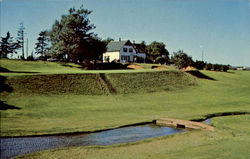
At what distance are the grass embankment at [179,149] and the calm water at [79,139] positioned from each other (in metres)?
1.16

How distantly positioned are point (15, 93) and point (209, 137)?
20985mm

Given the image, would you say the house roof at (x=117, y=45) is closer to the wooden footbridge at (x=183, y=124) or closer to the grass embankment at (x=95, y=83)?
the grass embankment at (x=95, y=83)

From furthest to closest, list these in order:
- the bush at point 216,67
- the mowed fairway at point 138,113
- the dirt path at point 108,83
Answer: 1. the bush at point 216,67
2. the dirt path at point 108,83
3. the mowed fairway at point 138,113

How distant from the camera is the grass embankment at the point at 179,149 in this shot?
13.5m

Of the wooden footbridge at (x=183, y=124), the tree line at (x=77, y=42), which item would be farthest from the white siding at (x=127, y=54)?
the wooden footbridge at (x=183, y=124)

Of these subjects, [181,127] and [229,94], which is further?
[229,94]

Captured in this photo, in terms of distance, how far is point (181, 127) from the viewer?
21344 mm

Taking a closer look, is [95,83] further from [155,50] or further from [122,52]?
[155,50]

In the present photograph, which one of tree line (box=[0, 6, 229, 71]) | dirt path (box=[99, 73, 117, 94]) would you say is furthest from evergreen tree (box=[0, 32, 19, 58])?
dirt path (box=[99, 73, 117, 94])

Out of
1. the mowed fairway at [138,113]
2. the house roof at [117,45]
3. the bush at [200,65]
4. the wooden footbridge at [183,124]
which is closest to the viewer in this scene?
the mowed fairway at [138,113]

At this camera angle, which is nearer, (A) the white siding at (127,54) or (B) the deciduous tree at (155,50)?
(A) the white siding at (127,54)


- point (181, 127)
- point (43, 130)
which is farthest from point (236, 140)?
point (43, 130)

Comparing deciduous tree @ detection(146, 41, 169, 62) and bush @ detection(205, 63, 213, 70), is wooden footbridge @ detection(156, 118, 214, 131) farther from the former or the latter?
deciduous tree @ detection(146, 41, 169, 62)

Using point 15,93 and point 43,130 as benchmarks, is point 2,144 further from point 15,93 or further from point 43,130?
point 15,93
